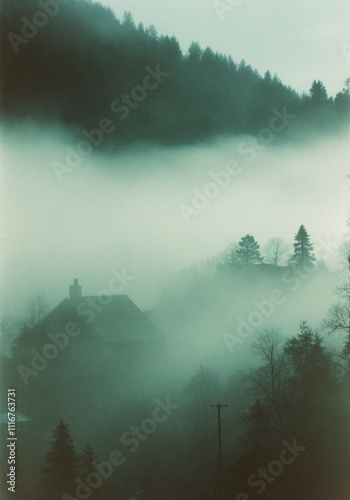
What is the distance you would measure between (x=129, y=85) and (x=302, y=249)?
1174 inches

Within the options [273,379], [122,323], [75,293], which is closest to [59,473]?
[273,379]

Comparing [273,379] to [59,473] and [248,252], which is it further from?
[248,252]

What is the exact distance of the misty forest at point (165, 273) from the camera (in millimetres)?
21125

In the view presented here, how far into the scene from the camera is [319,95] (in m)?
60.7

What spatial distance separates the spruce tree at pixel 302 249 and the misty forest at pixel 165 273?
221 millimetres

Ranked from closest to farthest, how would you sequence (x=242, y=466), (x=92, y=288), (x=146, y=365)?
(x=242, y=466)
(x=146, y=365)
(x=92, y=288)

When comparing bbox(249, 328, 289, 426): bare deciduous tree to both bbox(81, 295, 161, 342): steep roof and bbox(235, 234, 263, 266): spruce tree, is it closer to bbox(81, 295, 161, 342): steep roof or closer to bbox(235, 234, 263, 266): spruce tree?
bbox(81, 295, 161, 342): steep roof

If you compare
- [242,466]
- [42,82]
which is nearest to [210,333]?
[242,466]

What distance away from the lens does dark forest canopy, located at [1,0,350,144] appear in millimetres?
48938

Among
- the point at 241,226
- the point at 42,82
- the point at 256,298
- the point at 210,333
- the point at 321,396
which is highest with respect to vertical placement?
the point at 42,82

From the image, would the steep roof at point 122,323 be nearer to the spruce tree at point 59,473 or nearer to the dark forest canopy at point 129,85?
the spruce tree at point 59,473

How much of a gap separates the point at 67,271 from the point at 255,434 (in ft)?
73.1

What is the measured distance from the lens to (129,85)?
6216 centimetres

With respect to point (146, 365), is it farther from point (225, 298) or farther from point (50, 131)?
point (50, 131)
